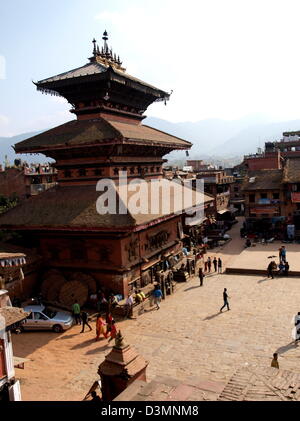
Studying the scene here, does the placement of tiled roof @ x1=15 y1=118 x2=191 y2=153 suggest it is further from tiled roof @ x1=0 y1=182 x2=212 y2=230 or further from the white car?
the white car

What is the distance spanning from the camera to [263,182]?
43.8 m

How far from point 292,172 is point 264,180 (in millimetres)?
3282

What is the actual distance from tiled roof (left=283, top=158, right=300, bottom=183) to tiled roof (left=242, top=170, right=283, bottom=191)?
1207mm

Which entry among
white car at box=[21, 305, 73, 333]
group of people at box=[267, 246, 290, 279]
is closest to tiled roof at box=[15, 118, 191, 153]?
white car at box=[21, 305, 73, 333]

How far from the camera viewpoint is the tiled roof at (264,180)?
42781mm

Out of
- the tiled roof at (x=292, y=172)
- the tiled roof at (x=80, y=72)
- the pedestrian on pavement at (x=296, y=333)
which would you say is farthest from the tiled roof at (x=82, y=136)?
the tiled roof at (x=292, y=172)

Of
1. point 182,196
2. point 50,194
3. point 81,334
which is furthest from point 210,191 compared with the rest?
point 81,334

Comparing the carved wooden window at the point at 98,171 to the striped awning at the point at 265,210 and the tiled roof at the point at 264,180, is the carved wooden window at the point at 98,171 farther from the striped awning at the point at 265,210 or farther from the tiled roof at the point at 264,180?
the striped awning at the point at 265,210

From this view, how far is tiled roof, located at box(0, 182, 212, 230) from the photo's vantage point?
1803 centimetres

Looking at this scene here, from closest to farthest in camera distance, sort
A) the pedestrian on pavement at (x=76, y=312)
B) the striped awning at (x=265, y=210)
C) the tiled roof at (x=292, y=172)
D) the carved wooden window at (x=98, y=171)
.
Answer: the pedestrian on pavement at (x=76, y=312) < the carved wooden window at (x=98, y=171) < the tiled roof at (x=292, y=172) < the striped awning at (x=265, y=210)

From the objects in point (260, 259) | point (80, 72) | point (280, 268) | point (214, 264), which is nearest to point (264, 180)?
point (260, 259)

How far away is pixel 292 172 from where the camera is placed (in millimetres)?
42094

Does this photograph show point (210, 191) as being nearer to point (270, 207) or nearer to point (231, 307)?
point (270, 207)

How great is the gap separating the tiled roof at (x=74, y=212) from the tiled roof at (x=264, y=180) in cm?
2166
